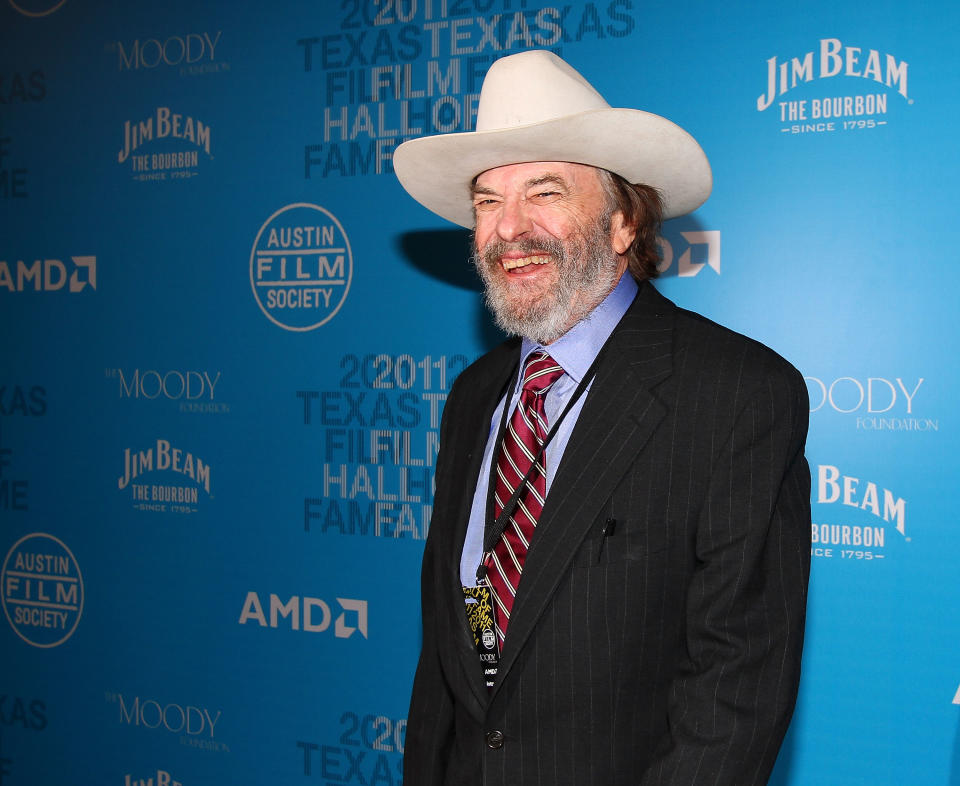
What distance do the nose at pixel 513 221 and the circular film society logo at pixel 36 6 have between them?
7.26ft

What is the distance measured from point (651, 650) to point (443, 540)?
17.0 inches


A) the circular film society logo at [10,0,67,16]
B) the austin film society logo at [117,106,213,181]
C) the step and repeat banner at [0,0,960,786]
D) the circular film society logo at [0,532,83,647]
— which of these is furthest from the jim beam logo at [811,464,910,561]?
the circular film society logo at [10,0,67,16]

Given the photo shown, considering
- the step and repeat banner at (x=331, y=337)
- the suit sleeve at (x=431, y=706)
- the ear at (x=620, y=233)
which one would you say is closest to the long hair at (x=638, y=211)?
the ear at (x=620, y=233)

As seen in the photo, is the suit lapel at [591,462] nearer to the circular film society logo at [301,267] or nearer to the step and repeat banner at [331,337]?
the step and repeat banner at [331,337]

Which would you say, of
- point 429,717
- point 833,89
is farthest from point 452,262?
point 429,717

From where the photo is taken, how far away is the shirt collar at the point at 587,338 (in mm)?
1685

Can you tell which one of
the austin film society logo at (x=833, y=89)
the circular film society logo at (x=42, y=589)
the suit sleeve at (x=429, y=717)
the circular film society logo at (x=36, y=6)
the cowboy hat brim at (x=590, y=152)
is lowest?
the circular film society logo at (x=42, y=589)

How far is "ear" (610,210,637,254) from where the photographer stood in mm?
1817

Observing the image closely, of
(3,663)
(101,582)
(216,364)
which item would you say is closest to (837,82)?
(216,364)

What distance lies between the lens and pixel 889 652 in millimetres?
2184

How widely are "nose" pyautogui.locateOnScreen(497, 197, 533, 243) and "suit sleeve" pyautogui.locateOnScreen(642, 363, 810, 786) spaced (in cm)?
53

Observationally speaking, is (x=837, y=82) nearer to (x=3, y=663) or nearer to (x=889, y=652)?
(x=889, y=652)

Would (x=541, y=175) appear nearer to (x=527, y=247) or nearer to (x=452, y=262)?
(x=527, y=247)

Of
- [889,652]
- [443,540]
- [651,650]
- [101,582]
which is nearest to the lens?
[651,650]
